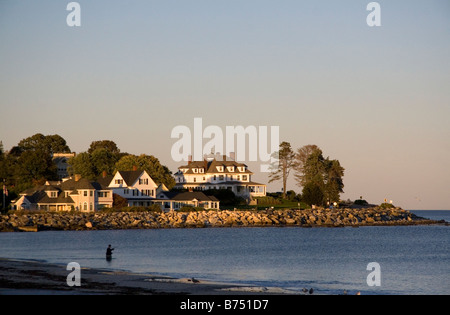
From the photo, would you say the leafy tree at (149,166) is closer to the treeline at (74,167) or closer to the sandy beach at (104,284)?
the treeline at (74,167)

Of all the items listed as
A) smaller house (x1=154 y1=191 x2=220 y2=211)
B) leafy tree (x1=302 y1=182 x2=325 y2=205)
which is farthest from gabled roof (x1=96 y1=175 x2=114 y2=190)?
leafy tree (x1=302 y1=182 x2=325 y2=205)

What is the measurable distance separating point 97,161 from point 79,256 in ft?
248

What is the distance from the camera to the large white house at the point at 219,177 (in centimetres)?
12275

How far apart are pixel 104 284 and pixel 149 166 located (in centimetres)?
8229

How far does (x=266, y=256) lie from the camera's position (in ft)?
168

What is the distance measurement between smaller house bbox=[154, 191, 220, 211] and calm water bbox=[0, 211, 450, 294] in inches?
890

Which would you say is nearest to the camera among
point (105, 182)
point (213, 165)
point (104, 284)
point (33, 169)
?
point (104, 284)

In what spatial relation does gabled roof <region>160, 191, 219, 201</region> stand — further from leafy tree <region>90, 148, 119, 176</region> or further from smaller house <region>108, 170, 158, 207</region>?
leafy tree <region>90, 148, 119, 176</region>

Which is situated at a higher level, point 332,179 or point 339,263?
point 332,179

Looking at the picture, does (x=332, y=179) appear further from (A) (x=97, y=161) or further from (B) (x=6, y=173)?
(B) (x=6, y=173)

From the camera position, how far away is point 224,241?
6650 centimetres

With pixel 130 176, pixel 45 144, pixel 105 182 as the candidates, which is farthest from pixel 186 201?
pixel 45 144

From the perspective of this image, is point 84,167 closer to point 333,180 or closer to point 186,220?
point 186,220
